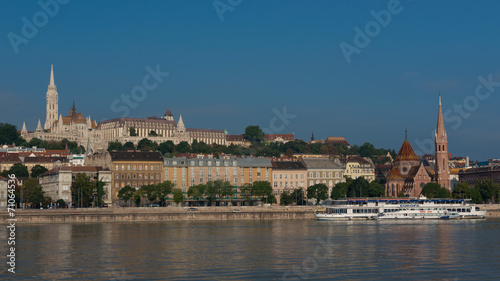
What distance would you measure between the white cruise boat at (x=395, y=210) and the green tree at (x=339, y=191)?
20584 mm

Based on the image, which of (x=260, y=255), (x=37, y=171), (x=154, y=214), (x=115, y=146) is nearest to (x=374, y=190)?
(x=154, y=214)

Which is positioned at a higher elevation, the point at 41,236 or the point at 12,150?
the point at 12,150

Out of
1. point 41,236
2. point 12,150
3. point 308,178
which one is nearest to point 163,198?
point 308,178

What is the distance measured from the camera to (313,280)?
3127 cm

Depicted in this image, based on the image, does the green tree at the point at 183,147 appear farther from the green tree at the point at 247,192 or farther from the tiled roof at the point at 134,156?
the green tree at the point at 247,192

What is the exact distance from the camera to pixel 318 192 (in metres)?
103

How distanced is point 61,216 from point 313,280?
5106 centimetres

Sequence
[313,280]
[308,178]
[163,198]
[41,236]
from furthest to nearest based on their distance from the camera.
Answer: [308,178], [163,198], [41,236], [313,280]

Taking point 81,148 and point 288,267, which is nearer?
point 288,267

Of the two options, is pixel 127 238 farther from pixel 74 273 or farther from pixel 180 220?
pixel 180 220

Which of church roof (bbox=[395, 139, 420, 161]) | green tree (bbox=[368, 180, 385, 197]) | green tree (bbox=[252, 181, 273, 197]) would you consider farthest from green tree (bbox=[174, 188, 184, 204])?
church roof (bbox=[395, 139, 420, 161])

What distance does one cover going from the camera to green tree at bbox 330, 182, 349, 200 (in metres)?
103

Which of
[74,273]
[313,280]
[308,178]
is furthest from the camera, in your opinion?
[308,178]

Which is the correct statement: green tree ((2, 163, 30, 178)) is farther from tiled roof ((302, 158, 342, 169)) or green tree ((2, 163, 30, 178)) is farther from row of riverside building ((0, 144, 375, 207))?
tiled roof ((302, 158, 342, 169))
